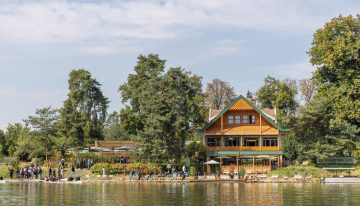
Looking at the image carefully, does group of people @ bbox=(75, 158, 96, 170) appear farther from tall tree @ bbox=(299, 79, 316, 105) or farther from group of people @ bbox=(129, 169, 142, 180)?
tall tree @ bbox=(299, 79, 316, 105)

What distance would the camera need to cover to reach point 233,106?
252 ft

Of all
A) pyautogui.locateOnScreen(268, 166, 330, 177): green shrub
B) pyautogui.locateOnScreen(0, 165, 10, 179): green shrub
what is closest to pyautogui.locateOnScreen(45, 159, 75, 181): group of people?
pyautogui.locateOnScreen(0, 165, 10, 179): green shrub

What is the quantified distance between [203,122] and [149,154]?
12167 millimetres

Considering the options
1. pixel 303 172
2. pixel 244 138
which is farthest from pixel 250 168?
pixel 303 172

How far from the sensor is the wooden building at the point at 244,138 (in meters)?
75.8

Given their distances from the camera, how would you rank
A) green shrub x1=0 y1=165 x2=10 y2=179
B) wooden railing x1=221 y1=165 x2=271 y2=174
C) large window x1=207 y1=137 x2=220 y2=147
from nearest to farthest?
green shrub x1=0 y1=165 x2=10 y2=179 → wooden railing x1=221 y1=165 x2=271 y2=174 → large window x1=207 y1=137 x2=220 y2=147

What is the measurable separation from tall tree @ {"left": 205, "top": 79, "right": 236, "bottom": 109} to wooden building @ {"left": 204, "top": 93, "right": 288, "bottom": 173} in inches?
1258

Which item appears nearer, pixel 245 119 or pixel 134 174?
pixel 134 174

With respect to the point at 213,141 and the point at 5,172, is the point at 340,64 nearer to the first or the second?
the point at 213,141

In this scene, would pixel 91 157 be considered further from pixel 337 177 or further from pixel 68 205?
pixel 68 205

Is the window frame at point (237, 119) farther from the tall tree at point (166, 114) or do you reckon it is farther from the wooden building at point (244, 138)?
the tall tree at point (166, 114)

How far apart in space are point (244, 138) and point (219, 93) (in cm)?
3416

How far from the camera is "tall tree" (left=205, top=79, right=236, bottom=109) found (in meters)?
110

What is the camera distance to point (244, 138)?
3054 inches
